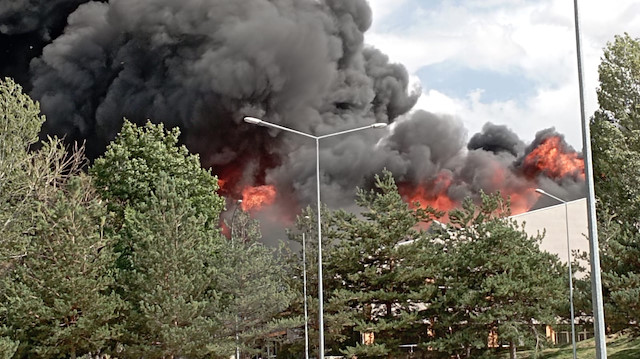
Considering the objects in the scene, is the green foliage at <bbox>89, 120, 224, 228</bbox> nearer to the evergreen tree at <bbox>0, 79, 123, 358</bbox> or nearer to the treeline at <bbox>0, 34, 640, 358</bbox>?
the treeline at <bbox>0, 34, 640, 358</bbox>

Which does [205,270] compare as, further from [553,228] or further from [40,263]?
[553,228]

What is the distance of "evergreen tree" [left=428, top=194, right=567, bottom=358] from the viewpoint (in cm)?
4059

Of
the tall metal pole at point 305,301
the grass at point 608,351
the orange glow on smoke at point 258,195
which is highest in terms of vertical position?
the orange glow on smoke at point 258,195

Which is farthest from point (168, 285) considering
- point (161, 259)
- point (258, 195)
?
point (258, 195)

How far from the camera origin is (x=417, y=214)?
1879 inches

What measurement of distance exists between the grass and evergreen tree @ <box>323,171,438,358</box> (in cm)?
612

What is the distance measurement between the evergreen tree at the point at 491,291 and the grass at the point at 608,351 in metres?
2.29

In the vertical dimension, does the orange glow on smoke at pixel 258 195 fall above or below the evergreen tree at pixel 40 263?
above

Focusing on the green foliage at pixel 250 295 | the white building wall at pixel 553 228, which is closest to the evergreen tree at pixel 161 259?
the green foliage at pixel 250 295

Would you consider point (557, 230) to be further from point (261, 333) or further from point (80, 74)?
point (80, 74)

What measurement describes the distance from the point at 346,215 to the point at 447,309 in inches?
346

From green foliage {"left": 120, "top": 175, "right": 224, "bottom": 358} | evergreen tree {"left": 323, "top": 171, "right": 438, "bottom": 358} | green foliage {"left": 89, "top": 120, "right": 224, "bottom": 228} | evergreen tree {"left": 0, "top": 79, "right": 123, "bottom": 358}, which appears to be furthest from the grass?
evergreen tree {"left": 0, "top": 79, "right": 123, "bottom": 358}

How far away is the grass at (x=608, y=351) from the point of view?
39.4m

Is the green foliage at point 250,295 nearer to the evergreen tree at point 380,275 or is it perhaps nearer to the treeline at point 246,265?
the treeline at point 246,265
